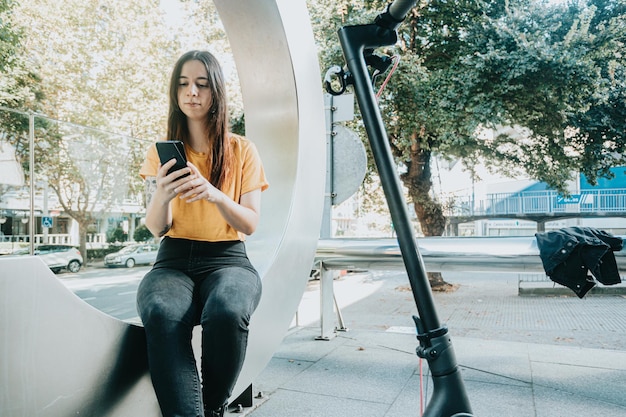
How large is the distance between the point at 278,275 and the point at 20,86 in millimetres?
13005

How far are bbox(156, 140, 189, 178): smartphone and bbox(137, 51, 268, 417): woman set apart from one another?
0.02 metres

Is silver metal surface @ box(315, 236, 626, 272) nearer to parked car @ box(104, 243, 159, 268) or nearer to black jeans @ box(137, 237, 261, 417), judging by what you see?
black jeans @ box(137, 237, 261, 417)

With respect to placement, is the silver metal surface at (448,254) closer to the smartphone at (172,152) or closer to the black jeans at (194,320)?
the black jeans at (194,320)

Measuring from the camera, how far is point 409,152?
1112cm

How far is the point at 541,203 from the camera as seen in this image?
674 inches

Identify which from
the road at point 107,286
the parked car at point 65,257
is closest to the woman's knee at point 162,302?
the road at point 107,286

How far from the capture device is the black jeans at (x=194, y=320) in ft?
4.96

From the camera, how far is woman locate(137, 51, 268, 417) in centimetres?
156

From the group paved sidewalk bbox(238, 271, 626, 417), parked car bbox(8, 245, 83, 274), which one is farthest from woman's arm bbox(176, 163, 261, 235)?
parked car bbox(8, 245, 83, 274)

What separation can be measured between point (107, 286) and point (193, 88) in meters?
9.23

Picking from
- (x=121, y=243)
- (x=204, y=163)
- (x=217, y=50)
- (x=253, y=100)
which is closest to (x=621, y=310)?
(x=253, y=100)

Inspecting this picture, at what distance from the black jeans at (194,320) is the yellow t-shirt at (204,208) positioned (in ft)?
0.18

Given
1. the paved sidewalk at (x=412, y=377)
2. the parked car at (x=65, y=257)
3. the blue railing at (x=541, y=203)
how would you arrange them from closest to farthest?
the paved sidewalk at (x=412, y=377)
the parked car at (x=65, y=257)
the blue railing at (x=541, y=203)

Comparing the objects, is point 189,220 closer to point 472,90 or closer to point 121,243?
point 472,90
